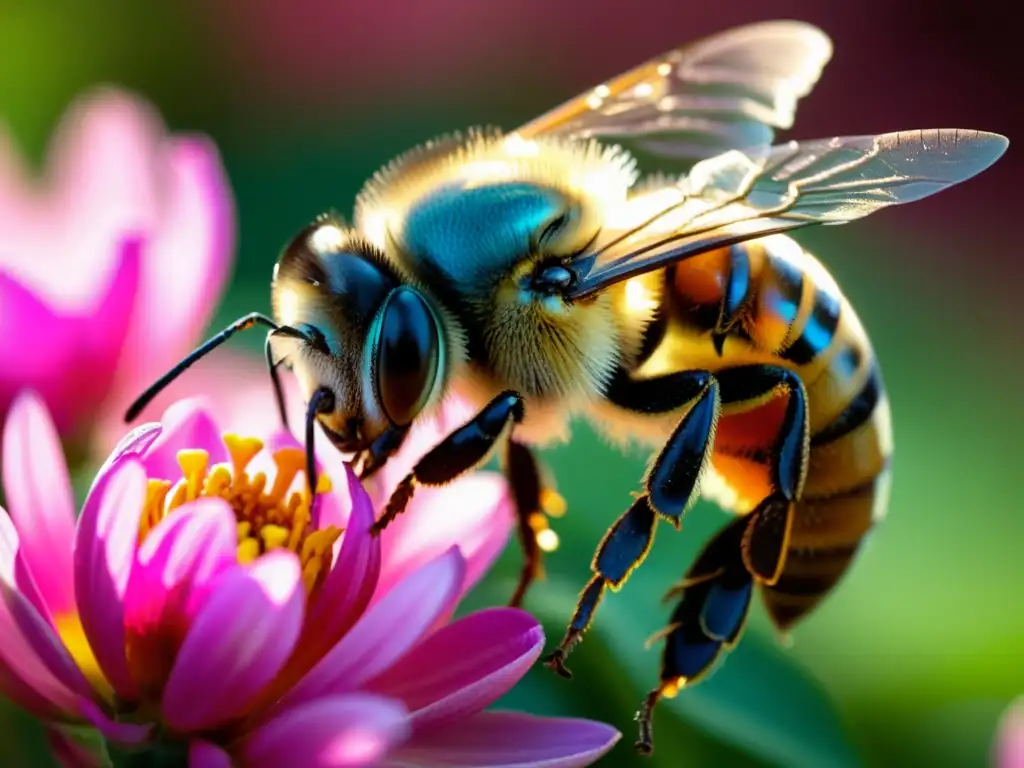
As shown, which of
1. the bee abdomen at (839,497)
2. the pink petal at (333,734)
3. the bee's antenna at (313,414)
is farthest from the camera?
the bee abdomen at (839,497)

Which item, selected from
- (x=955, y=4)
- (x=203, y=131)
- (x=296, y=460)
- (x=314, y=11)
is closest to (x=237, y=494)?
(x=296, y=460)

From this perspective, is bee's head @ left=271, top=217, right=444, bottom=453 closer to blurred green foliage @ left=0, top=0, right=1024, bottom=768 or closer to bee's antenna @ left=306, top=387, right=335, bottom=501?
bee's antenna @ left=306, top=387, right=335, bottom=501

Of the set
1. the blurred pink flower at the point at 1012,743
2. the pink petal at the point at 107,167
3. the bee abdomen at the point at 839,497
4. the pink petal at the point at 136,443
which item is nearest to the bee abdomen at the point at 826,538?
the bee abdomen at the point at 839,497

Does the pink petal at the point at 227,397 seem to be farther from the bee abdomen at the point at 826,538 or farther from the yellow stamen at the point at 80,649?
the bee abdomen at the point at 826,538

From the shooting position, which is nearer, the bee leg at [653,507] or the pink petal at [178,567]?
the pink petal at [178,567]

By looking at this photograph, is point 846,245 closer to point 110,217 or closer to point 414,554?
point 110,217

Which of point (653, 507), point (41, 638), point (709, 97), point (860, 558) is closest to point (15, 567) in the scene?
point (41, 638)
